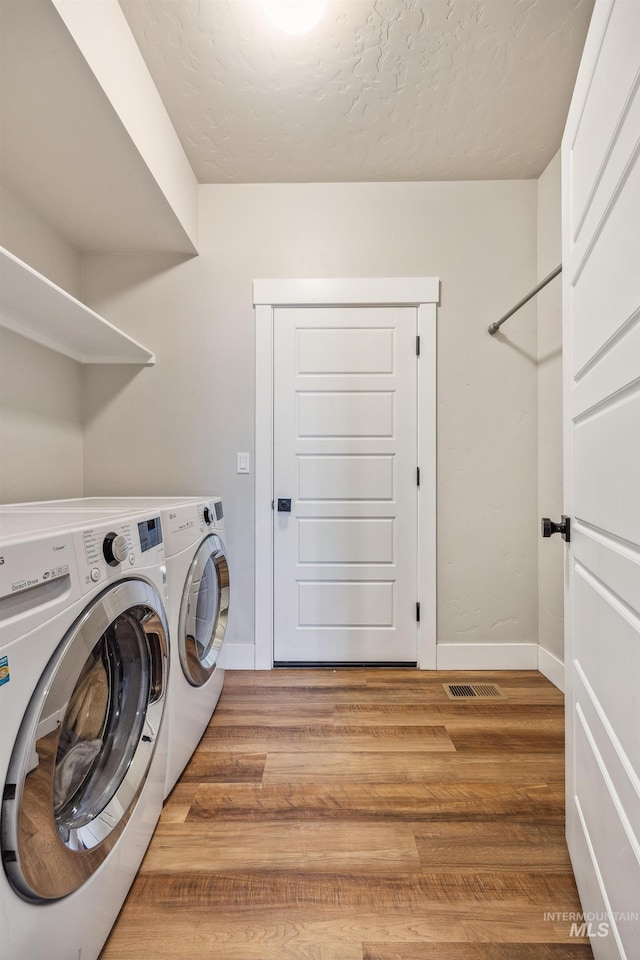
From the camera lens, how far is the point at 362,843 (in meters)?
1.09

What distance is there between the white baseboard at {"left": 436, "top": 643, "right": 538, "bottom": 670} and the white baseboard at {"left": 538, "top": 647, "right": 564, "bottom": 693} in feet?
0.11

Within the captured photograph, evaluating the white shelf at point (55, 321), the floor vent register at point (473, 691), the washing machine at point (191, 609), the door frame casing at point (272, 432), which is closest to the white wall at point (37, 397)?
the white shelf at point (55, 321)

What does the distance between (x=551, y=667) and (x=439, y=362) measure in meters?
1.62

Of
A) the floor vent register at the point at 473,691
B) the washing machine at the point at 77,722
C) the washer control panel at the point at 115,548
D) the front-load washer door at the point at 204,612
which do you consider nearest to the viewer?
the washing machine at the point at 77,722

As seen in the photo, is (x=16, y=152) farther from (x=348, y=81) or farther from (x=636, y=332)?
(x=636, y=332)

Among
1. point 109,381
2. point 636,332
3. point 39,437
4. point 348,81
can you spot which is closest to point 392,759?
point 636,332

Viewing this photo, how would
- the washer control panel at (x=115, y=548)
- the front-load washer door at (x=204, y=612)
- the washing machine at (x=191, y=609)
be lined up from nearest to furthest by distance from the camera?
the washer control panel at (x=115, y=548), the washing machine at (x=191, y=609), the front-load washer door at (x=204, y=612)

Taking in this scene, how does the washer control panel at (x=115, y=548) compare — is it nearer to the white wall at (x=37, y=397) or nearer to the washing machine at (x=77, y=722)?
the washing machine at (x=77, y=722)

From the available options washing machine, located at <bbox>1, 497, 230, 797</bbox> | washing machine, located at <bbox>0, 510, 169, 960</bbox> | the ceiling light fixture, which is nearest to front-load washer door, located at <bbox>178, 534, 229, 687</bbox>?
washing machine, located at <bbox>1, 497, 230, 797</bbox>

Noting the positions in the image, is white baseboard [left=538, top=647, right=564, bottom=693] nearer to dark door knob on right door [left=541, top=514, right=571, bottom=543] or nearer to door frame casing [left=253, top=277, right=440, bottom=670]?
door frame casing [left=253, top=277, right=440, bottom=670]

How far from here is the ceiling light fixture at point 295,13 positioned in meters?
1.24

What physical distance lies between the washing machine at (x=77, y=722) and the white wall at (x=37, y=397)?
1.03 m

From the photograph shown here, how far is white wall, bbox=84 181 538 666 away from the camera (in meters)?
2.09

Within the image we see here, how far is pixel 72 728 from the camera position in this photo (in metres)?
0.80
